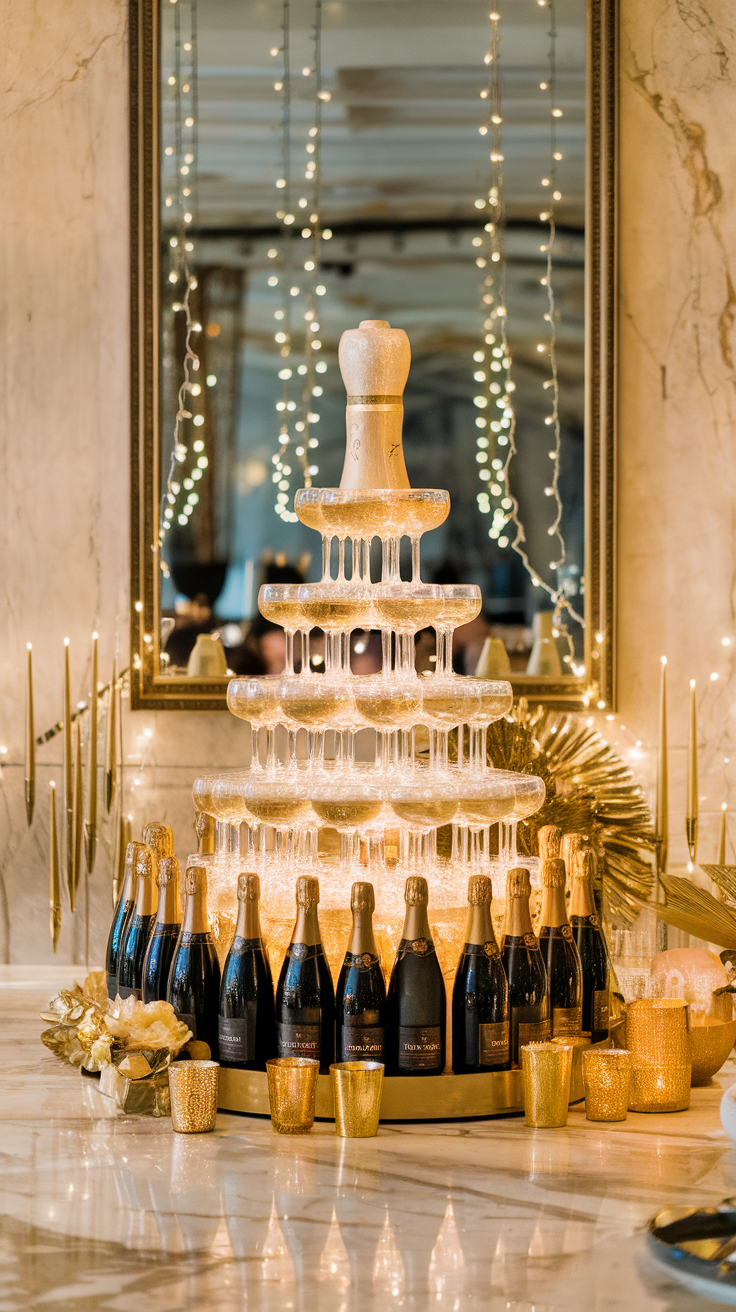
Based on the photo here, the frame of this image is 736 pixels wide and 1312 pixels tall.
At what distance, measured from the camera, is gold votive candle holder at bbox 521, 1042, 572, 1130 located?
4.59ft

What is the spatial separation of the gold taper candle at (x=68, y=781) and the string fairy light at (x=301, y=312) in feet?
2.07

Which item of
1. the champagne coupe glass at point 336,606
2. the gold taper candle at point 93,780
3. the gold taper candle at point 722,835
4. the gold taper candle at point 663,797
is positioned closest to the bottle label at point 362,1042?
the champagne coupe glass at point 336,606

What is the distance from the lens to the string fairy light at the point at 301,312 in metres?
3.04

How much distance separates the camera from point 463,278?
Result: 9.93 feet

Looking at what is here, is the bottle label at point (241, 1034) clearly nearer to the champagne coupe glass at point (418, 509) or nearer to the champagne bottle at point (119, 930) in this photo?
the champagne bottle at point (119, 930)

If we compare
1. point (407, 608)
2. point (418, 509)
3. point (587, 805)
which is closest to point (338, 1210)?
point (407, 608)

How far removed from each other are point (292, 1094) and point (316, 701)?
0.44 meters

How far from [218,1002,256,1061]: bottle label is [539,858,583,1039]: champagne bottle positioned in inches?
13.5

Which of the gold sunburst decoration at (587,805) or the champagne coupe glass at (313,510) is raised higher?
the champagne coupe glass at (313,510)

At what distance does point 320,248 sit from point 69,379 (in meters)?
0.65

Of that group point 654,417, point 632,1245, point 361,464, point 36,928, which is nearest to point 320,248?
point 654,417

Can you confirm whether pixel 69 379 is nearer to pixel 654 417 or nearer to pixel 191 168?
pixel 191 168

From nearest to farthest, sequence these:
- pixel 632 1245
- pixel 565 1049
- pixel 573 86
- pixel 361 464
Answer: pixel 632 1245 → pixel 565 1049 → pixel 361 464 → pixel 573 86

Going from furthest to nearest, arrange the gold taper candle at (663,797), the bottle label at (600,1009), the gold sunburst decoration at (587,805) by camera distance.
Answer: the gold taper candle at (663,797)
the gold sunburst decoration at (587,805)
the bottle label at (600,1009)
